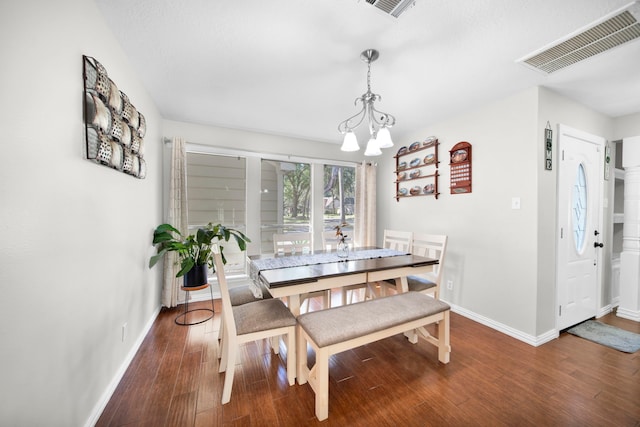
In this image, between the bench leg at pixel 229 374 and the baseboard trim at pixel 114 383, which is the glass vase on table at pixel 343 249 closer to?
the bench leg at pixel 229 374

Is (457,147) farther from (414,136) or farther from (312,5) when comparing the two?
(312,5)

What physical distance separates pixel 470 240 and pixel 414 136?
170 centimetres

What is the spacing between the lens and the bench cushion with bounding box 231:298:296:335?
165cm

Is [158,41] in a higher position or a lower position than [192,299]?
higher

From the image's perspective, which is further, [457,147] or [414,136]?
[414,136]

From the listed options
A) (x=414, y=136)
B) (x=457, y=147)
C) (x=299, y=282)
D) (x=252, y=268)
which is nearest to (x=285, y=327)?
(x=299, y=282)

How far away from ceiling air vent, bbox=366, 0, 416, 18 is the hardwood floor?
2.41 m

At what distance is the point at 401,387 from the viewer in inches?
67.9

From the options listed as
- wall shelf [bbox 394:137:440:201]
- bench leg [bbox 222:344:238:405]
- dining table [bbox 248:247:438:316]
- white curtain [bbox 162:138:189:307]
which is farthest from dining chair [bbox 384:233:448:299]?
white curtain [bbox 162:138:189:307]

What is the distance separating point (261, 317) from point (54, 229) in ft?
3.98

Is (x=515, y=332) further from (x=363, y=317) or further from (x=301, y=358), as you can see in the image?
(x=301, y=358)

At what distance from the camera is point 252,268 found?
2.11 metres

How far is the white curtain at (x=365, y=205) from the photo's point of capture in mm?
4250

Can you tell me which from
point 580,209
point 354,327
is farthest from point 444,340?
point 580,209
